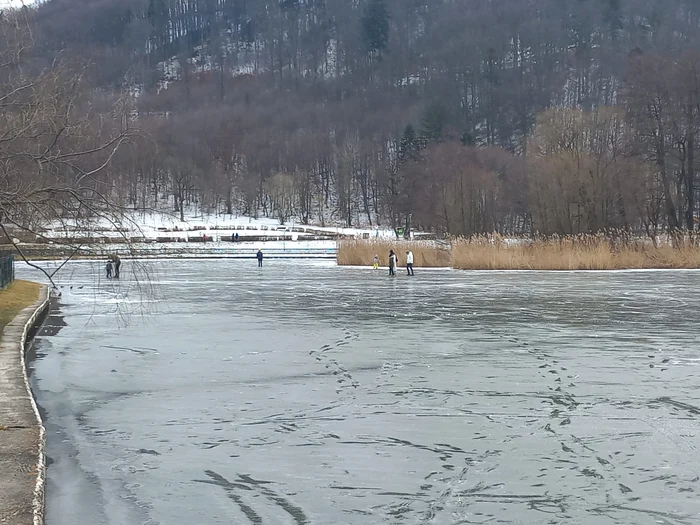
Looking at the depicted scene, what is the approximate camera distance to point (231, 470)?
7953 mm

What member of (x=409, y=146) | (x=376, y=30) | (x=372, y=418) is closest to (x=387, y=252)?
(x=372, y=418)

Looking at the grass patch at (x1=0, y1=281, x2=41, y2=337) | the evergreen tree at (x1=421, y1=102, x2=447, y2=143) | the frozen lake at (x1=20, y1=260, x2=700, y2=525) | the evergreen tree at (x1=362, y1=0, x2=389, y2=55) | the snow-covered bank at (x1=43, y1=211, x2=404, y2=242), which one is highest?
the evergreen tree at (x1=362, y1=0, x2=389, y2=55)

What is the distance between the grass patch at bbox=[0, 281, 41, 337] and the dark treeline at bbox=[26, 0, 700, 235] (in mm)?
20791

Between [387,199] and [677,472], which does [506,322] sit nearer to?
[677,472]

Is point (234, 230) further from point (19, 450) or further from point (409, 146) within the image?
point (19, 450)

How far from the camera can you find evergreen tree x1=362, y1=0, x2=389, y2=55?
196375 millimetres

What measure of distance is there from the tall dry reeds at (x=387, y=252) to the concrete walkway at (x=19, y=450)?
33263 millimetres

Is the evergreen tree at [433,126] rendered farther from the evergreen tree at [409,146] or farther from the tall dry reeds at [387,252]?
the tall dry reeds at [387,252]

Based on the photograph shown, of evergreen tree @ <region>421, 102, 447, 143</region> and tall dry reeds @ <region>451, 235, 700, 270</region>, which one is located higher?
evergreen tree @ <region>421, 102, 447, 143</region>

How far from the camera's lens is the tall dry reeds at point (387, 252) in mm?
45531

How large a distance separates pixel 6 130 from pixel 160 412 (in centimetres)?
358

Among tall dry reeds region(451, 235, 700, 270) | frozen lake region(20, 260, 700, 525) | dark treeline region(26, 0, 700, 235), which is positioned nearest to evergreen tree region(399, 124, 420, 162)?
dark treeline region(26, 0, 700, 235)

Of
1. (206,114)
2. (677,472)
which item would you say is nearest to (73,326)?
(677,472)

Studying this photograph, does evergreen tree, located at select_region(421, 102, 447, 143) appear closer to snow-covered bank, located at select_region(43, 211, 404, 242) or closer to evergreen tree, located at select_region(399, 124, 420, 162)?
evergreen tree, located at select_region(399, 124, 420, 162)
